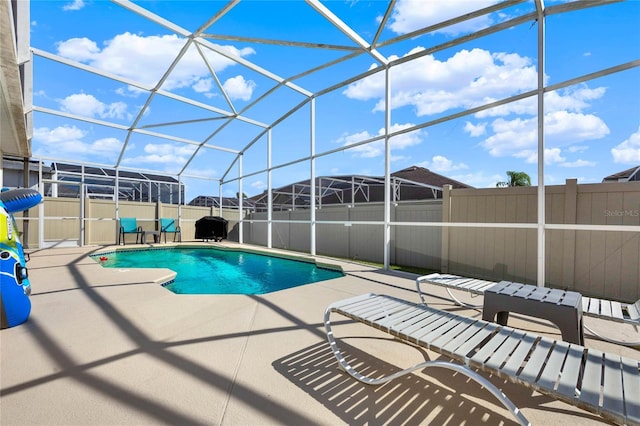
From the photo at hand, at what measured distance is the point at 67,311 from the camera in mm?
3164

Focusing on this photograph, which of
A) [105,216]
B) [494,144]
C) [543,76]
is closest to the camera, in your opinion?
[543,76]

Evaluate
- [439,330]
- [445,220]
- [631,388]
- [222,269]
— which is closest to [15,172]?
[222,269]

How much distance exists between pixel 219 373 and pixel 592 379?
198 cm

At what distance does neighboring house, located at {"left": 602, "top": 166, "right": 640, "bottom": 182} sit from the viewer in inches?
150

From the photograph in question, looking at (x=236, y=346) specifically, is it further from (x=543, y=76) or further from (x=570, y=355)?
(x=543, y=76)

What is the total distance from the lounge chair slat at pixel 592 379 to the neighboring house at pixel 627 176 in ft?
12.5

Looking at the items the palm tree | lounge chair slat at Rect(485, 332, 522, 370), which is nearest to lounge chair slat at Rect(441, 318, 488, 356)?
lounge chair slat at Rect(485, 332, 522, 370)

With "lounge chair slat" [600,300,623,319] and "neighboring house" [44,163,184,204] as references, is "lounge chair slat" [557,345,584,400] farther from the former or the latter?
"neighboring house" [44,163,184,204]

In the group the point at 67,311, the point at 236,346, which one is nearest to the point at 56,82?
the point at 67,311

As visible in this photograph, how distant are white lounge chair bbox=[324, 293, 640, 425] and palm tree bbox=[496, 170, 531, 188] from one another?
4.30 m

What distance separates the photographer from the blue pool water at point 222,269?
5.63m

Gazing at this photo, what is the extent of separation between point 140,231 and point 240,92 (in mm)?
6757

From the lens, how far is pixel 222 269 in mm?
7523

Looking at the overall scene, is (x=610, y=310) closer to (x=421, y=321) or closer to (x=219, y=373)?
(x=421, y=321)
